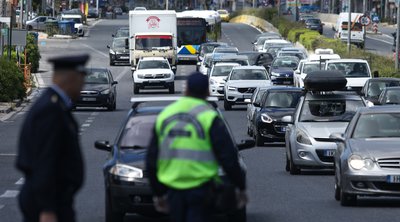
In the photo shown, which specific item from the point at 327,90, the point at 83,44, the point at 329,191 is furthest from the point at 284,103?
the point at 83,44

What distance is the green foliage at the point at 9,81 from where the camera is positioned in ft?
152

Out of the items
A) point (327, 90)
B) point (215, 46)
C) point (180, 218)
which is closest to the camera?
point (180, 218)

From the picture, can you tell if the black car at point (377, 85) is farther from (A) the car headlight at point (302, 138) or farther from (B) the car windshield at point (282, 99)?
(A) the car headlight at point (302, 138)

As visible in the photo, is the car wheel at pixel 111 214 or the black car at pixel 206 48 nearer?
the car wheel at pixel 111 214

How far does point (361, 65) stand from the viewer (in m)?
45.9

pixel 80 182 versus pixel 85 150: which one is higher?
pixel 80 182

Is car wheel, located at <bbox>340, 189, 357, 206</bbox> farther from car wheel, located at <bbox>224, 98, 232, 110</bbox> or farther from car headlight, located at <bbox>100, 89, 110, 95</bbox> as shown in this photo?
car wheel, located at <bbox>224, 98, 232, 110</bbox>

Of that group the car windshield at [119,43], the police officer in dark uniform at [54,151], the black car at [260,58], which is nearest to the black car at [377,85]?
the black car at [260,58]

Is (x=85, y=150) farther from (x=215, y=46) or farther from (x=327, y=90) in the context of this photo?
(x=215, y=46)

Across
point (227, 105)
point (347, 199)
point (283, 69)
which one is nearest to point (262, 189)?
point (347, 199)

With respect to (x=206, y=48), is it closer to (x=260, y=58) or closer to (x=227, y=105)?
(x=260, y=58)

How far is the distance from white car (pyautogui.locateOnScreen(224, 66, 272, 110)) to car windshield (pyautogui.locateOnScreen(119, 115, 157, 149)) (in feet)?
95.8

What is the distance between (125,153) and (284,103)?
58.9ft

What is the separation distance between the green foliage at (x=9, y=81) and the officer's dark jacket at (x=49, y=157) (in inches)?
1474
